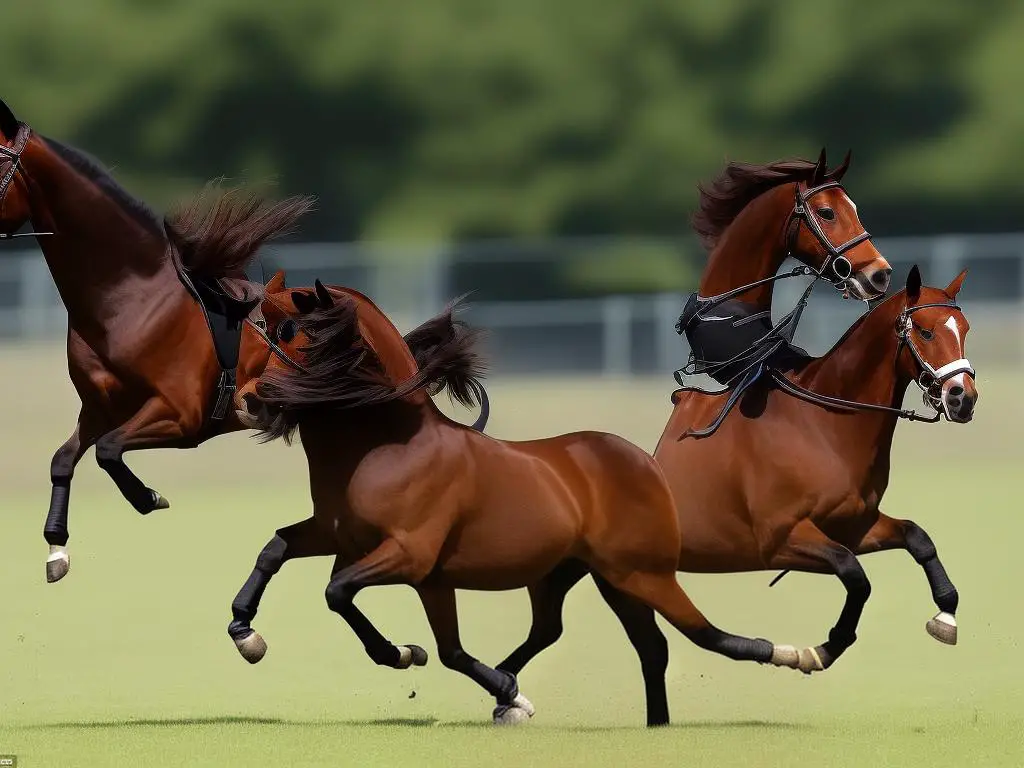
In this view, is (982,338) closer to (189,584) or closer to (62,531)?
(189,584)

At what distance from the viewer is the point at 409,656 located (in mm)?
7535

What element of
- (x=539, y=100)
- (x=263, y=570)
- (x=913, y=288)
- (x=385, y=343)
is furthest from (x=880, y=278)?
(x=539, y=100)

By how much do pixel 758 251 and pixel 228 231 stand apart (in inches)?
87.2

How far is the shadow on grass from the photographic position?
7.77 m

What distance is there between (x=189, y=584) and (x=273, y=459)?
6.01 m

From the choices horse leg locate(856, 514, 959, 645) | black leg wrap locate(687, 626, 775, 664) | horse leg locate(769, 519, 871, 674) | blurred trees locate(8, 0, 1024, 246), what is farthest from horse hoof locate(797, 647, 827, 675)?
Result: blurred trees locate(8, 0, 1024, 246)

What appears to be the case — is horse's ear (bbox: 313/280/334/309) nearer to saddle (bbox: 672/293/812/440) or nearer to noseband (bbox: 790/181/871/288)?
saddle (bbox: 672/293/812/440)

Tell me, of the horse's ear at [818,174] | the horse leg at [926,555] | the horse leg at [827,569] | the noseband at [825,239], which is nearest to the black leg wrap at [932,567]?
the horse leg at [926,555]

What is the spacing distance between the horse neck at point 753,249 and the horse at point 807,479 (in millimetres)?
444

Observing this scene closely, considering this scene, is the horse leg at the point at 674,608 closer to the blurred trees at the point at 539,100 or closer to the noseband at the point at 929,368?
the noseband at the point at 929,368

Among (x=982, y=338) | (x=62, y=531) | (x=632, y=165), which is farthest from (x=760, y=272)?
(x=632, y=165)

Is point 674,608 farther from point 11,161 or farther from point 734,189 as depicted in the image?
point 11,161

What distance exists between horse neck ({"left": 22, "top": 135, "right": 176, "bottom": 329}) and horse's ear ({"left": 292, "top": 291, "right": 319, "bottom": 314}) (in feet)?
4.80

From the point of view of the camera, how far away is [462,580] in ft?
24.0
